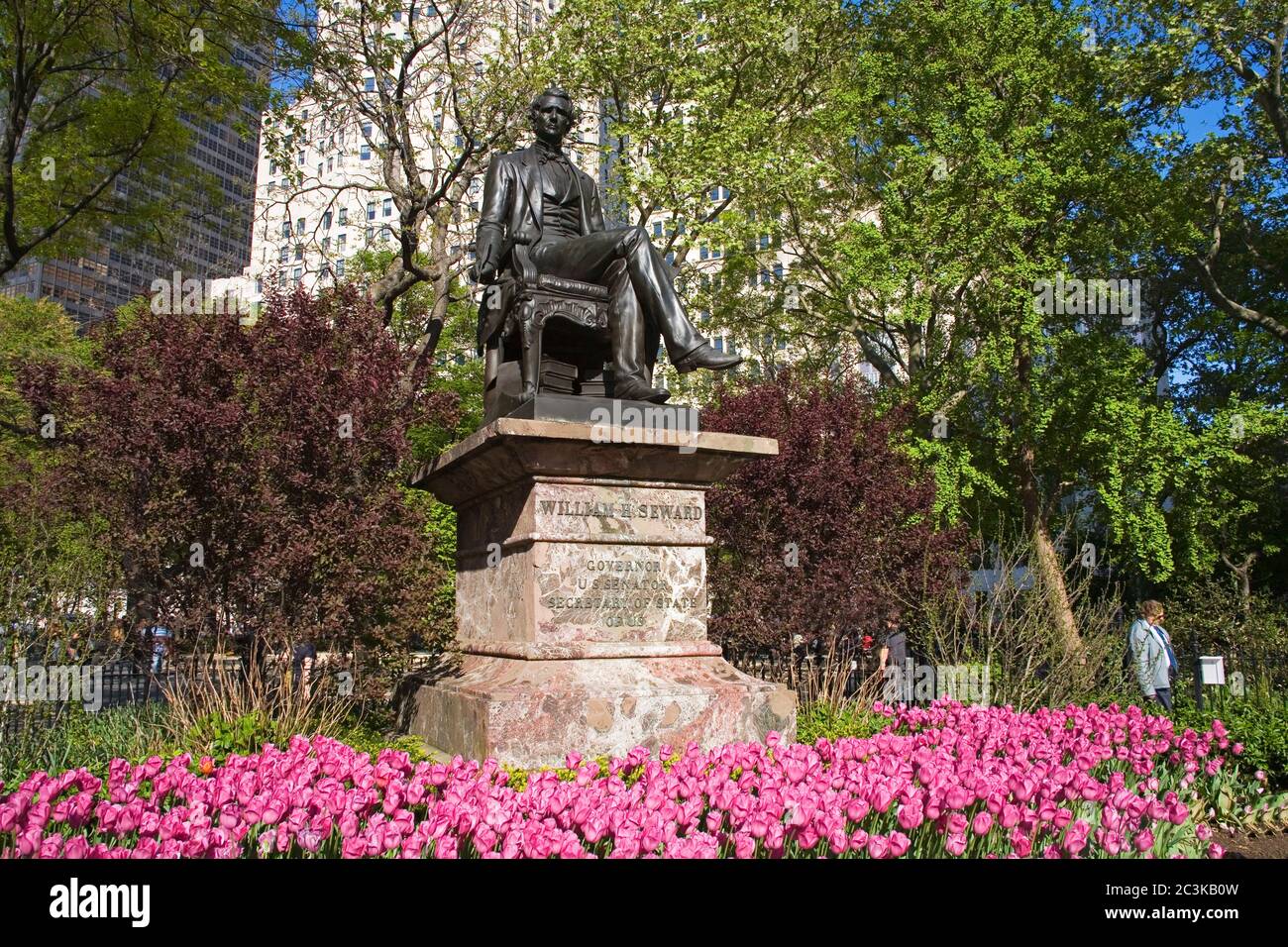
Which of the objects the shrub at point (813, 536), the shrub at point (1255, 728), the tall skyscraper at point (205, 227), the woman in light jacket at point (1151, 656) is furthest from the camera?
the tall skyscraper at point (205, 227)

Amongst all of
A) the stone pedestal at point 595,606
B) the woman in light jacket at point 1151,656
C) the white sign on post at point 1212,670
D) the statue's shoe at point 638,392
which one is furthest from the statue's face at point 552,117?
the white sign on post at point 1212,670

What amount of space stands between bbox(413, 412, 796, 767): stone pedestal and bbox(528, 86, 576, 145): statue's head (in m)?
2.53

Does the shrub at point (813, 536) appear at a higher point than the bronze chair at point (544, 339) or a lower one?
lower

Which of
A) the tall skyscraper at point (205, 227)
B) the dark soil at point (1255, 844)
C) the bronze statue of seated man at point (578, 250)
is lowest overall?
the dark soil at point (1255, 844)

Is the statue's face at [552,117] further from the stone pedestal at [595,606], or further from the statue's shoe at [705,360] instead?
the stone pedestal at [595,606]

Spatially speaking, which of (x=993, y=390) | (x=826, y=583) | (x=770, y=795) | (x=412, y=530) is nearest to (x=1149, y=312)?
(x=993, y=390)

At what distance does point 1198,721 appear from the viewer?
8.11 meters

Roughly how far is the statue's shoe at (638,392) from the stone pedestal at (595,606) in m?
0.21

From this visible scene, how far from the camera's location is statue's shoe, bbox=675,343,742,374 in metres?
5.96

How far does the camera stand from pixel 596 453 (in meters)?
5.78

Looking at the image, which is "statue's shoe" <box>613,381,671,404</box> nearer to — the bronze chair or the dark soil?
the bronze chair

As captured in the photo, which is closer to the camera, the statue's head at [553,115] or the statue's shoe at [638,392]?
the statue's shoe at [638,392]

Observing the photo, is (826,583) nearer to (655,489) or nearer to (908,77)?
(655,489)

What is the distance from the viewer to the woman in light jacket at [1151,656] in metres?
10.4
